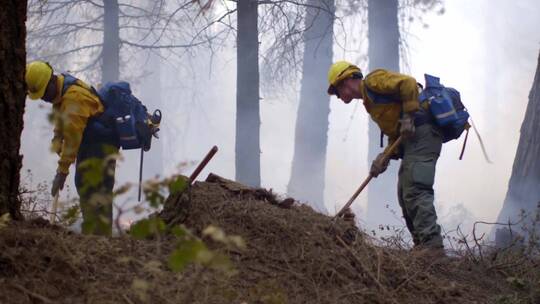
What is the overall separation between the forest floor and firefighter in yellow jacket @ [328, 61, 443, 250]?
511mm

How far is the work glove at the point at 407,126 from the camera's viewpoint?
17.2ft

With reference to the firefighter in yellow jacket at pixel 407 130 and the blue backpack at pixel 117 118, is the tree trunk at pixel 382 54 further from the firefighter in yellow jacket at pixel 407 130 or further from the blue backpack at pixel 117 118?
the blue backpack at pixel 117 118

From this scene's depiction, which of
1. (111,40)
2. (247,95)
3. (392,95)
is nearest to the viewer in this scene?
(392,95)

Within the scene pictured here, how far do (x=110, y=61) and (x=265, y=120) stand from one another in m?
21.0

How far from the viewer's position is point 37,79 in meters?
5.52

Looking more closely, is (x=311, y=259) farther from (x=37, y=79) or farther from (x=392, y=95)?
(x=37, y=79)

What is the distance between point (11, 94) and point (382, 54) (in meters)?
15.8

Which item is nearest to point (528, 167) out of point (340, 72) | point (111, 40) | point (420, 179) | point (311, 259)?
point (420, 179)

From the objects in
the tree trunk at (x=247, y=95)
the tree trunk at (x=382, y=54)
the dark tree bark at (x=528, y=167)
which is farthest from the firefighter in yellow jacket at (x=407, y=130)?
the tree trunk at (x=382, y=54)

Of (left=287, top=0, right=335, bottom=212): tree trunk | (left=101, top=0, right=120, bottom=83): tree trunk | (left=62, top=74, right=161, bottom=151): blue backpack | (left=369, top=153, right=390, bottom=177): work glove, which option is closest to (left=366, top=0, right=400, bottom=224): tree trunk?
(left=287, top=0, right=335, bottom=212): tree trunk

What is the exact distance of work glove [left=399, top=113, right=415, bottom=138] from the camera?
17.2ft

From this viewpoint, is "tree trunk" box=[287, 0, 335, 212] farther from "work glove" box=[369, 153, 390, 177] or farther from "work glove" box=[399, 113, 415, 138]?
"work glove" box=[399, 113, 415, 138]

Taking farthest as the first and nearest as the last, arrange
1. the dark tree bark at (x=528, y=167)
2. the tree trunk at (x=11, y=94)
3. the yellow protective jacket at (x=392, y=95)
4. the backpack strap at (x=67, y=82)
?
1. the dark tree bark at (x=528, y=167)
2. the backpack strap at (x=67, y=82)
3. the yellow protective jacket at (x=392, y=95)
4. the tree trunk at (x=11, y=94)

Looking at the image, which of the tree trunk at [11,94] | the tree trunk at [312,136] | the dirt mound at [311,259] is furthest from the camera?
the tree trunk at [312,136]
